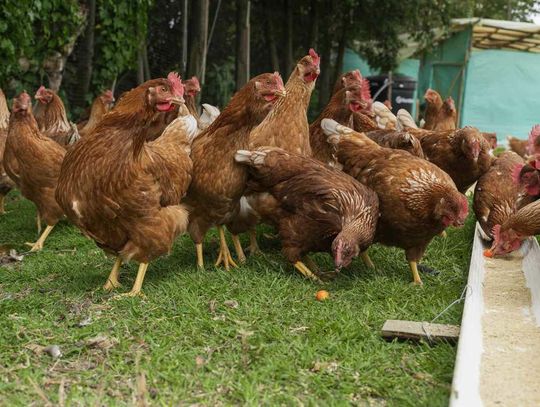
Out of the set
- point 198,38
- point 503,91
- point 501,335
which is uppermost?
point 198,38

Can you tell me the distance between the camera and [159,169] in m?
3.58

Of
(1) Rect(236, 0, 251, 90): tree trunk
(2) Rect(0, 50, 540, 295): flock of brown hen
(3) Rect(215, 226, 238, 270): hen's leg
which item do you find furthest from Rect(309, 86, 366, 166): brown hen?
(1) Rect(236, 0, 251, 90): tree trunk

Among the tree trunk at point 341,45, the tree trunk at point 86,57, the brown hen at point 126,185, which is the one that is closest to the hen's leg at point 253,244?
the brown hen at point 126,185

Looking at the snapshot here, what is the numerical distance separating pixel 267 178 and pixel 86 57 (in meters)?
5.00

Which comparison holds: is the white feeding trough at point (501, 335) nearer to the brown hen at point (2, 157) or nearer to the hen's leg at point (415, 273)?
the hen's leg at point (415, 273)

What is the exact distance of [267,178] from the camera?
4.07m

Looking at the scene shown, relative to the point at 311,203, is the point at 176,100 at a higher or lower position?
higher

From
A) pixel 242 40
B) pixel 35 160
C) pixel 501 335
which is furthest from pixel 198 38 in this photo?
pixel 501 335

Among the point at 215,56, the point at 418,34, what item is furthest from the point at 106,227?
the point at 418,34

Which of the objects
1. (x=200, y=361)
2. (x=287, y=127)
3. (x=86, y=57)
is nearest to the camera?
(x=200, y=361)

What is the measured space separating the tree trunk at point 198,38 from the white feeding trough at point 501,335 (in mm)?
4673

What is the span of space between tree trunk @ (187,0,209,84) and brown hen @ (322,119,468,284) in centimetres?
403

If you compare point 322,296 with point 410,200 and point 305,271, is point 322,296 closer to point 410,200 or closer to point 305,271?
point 305,271

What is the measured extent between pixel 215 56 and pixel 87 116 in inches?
185
